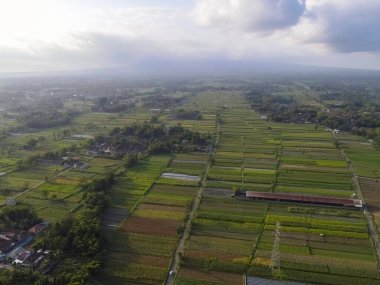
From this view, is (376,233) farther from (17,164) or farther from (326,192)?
(17,164)

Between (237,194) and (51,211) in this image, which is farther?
(237,194)

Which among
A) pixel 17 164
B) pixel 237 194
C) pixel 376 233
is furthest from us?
pixel 17 164

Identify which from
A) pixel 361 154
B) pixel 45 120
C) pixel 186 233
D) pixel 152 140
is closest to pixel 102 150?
pixel 152 140

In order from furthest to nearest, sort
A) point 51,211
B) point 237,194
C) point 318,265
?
1. point 237,194
2. point 51,211
3. point 318,265

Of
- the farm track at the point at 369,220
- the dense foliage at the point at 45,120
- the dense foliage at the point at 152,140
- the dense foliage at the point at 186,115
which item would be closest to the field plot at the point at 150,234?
the dense foliage at the point at 152,140

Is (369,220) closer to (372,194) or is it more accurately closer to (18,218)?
(372,194)

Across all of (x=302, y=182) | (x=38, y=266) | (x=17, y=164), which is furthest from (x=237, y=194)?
(x=17, y=164)

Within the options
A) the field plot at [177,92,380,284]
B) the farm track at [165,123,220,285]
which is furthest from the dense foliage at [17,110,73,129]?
the farm track at [165,123,220,285]
